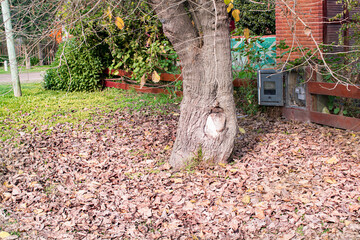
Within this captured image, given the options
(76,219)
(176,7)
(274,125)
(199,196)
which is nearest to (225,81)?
(176,7)

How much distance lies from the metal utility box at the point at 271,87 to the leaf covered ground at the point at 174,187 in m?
0.54

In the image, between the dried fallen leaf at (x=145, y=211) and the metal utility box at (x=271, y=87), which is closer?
the dried fallen leaf at (x=145, y=211)

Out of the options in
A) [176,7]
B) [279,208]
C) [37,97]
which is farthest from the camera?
[37,97]

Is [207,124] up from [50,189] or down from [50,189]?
up

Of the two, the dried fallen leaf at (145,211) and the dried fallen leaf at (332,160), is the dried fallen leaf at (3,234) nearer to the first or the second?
the dried fallen leaf at (145,211)

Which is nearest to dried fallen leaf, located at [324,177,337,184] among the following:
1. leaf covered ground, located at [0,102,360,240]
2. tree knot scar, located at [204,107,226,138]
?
leaf covered ground, located at [0,102,360,240]

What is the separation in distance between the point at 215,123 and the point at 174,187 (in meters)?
1.11

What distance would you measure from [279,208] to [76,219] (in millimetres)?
2316

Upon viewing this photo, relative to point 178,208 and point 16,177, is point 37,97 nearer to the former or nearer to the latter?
point 16,177

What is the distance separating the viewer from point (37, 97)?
448 inches

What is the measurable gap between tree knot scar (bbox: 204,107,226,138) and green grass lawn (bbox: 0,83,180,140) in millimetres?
3109

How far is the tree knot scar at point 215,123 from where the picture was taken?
5633 mm

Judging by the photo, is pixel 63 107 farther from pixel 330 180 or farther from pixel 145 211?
pixel 330 180

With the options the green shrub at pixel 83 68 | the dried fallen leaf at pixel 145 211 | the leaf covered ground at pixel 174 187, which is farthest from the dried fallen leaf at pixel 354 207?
the green shrub at pixel 83 68
